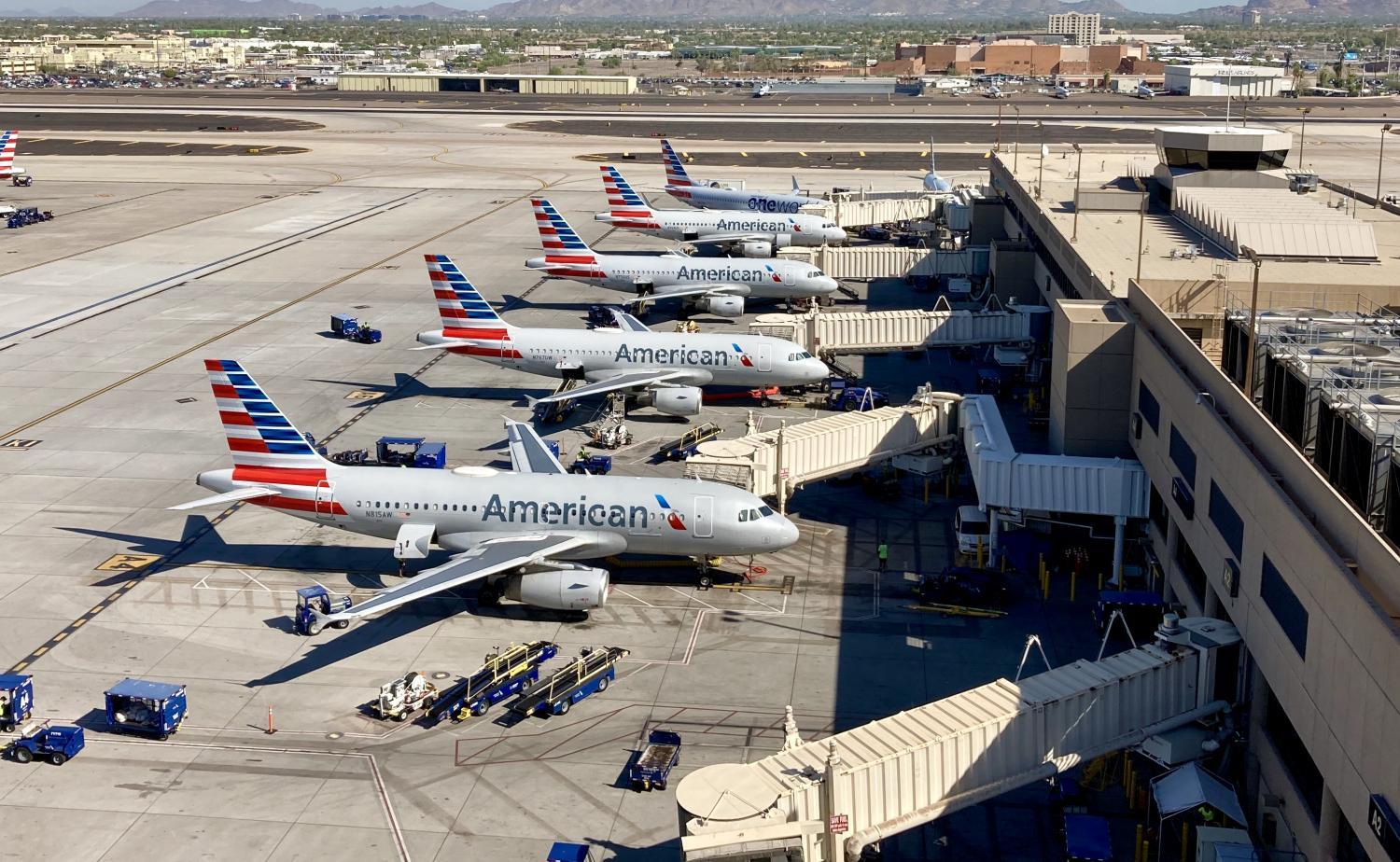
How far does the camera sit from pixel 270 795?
1556 inches

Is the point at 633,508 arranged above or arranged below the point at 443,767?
above

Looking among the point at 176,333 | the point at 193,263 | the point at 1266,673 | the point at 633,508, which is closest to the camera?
the point at 1266,673

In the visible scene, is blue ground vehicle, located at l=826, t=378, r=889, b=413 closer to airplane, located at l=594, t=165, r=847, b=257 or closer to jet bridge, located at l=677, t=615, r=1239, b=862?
jet bridge, located at l=677, t=615, r=1239, b=862

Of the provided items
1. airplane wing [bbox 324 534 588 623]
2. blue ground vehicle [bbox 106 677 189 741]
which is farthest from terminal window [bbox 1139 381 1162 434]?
blue ground vehicle [bbox 106 677 189 741]

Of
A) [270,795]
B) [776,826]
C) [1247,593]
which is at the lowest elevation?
[270,795]

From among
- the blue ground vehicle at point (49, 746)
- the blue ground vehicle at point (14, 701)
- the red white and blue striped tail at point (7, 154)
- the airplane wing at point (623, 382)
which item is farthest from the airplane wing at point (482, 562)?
the red white and blue striped tail at point (7, 154)

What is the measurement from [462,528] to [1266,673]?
29827 mm

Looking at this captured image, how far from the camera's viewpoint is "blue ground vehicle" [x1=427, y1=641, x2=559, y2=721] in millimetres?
44125

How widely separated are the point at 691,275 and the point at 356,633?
57158mm

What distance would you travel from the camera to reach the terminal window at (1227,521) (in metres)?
39.6

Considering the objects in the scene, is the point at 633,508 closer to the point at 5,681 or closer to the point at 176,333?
the point at 5,681

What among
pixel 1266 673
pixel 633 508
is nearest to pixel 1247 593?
pixel 1266 673

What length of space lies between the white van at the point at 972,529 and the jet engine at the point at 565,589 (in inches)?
637

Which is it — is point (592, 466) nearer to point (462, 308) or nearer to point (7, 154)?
point (462, 308)
